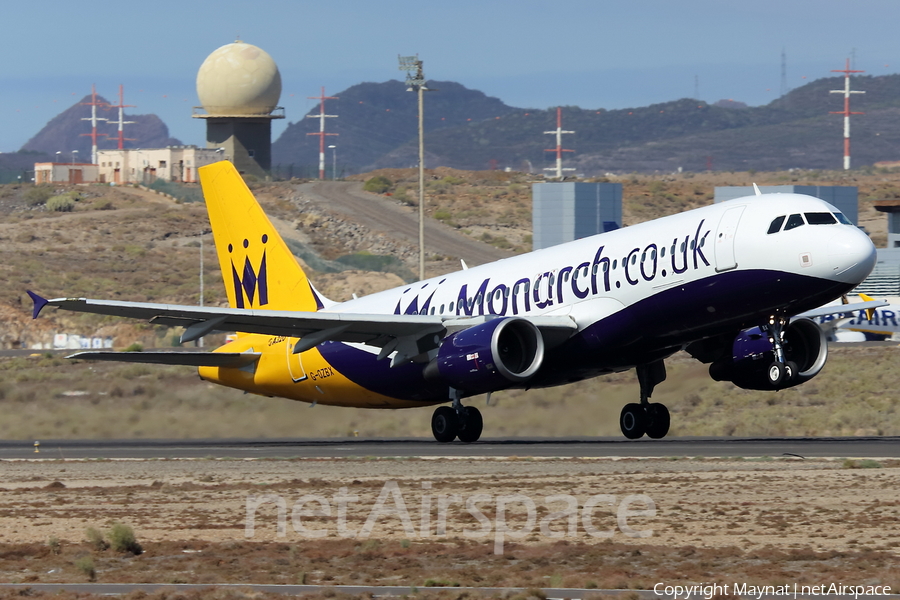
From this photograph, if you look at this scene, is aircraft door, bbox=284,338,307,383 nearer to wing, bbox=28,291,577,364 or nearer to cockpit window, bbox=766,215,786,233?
wing, bbox=28,291,577,364

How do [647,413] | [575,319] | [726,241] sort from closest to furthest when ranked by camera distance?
[726,241], [575,319], [647,413]

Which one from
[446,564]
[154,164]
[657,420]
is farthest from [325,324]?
[154,164]

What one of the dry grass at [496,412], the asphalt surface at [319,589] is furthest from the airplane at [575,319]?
the asphalt surface at [319,589]

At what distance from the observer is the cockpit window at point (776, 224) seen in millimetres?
24859

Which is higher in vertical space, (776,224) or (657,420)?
(776,224)

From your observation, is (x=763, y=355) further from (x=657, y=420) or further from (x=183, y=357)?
(x=183, y=357)

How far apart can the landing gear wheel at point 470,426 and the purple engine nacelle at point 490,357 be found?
2021mm

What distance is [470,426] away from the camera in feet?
97.2

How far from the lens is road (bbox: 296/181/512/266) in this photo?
105 meters

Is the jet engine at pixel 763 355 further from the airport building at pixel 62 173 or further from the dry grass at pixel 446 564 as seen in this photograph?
the airport building at pixel 62 173

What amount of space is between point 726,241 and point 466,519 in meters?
9.89

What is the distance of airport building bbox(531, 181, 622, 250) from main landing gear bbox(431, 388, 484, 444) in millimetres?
57447

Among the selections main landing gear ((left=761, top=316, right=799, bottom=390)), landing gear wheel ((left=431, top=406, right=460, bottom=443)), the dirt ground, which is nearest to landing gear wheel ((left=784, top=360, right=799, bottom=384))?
main landing gear ((left=761, top=316, right=799, bottom=390))

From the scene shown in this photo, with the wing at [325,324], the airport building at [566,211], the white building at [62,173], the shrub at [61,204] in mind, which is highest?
the white building at [62,173]
